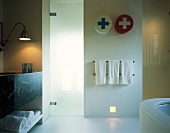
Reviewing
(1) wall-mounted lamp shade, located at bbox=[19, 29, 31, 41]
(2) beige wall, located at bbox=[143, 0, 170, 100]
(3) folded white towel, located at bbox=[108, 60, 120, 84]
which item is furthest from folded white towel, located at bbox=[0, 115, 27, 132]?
(2) beige wall, located at bbox=[143, 0, 170, 100]

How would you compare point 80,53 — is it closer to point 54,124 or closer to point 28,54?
point 28,54

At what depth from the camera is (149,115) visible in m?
1.39

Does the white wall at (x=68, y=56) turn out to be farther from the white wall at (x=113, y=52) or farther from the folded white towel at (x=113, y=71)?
the folded white towel at (x=113, y=71)

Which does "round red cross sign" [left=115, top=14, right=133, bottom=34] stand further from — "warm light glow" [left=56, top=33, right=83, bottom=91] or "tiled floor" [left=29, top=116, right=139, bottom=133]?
"tiled floor" [left=29, top=116, right=139, bottom=133]

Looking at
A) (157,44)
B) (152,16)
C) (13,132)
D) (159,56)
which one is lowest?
(13,132)

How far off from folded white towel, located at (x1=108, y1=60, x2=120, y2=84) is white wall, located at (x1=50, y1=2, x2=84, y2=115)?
2.33 ft

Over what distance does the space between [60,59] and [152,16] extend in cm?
210

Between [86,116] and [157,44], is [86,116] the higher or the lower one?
the lower one

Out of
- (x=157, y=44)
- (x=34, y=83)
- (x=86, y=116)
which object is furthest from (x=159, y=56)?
(x=34, y=83)

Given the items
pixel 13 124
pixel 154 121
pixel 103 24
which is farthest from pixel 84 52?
pixel 154 121

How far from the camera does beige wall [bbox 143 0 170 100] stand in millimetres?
3121

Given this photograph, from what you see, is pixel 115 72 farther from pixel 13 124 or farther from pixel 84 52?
pixel 13 124

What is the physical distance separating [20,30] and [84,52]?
1.29m

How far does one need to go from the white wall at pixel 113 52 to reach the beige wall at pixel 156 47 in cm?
15
